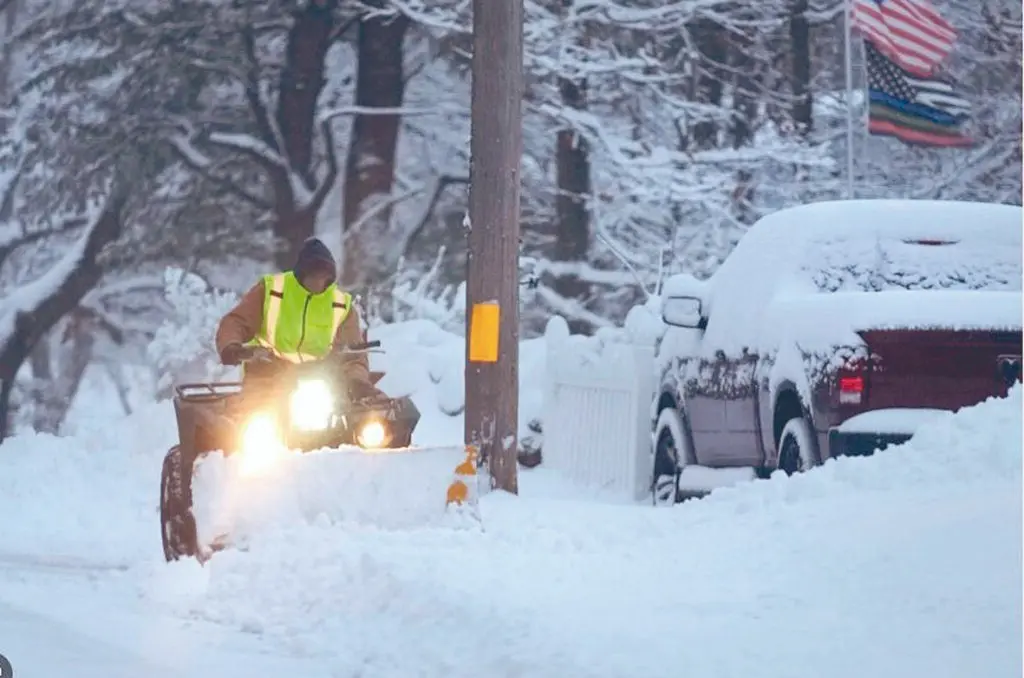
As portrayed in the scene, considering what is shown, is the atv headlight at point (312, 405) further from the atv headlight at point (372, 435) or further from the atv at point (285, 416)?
the atv headlight at point (372, 435)

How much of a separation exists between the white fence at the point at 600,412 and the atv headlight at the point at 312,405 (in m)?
6.02

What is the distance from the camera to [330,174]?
23.9m

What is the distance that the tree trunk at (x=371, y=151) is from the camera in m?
23.2

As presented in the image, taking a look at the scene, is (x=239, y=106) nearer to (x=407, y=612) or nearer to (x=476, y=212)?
(x=476, y=212)

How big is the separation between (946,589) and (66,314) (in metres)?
20.7

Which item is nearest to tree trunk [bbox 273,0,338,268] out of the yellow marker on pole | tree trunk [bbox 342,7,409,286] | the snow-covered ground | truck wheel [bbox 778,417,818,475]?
tree trunk [bbox 342,7,409,286]

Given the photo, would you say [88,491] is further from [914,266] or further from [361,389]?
[914,266]

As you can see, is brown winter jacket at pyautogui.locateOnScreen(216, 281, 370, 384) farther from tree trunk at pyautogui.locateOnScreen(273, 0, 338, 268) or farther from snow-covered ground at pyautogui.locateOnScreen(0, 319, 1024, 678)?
tree trunk at pyautogui.locateOnScreen(273, 0, 338, 268)

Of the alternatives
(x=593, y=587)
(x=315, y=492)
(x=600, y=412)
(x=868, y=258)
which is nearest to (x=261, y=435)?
(x=315, y=492)

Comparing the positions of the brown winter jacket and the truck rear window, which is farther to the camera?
the truck rear window

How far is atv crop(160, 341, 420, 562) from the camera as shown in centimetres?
844

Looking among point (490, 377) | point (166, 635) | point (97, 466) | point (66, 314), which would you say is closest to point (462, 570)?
point (166, 635)

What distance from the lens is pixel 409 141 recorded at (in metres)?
24.9

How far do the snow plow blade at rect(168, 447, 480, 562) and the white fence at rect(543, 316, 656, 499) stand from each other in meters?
5.64
